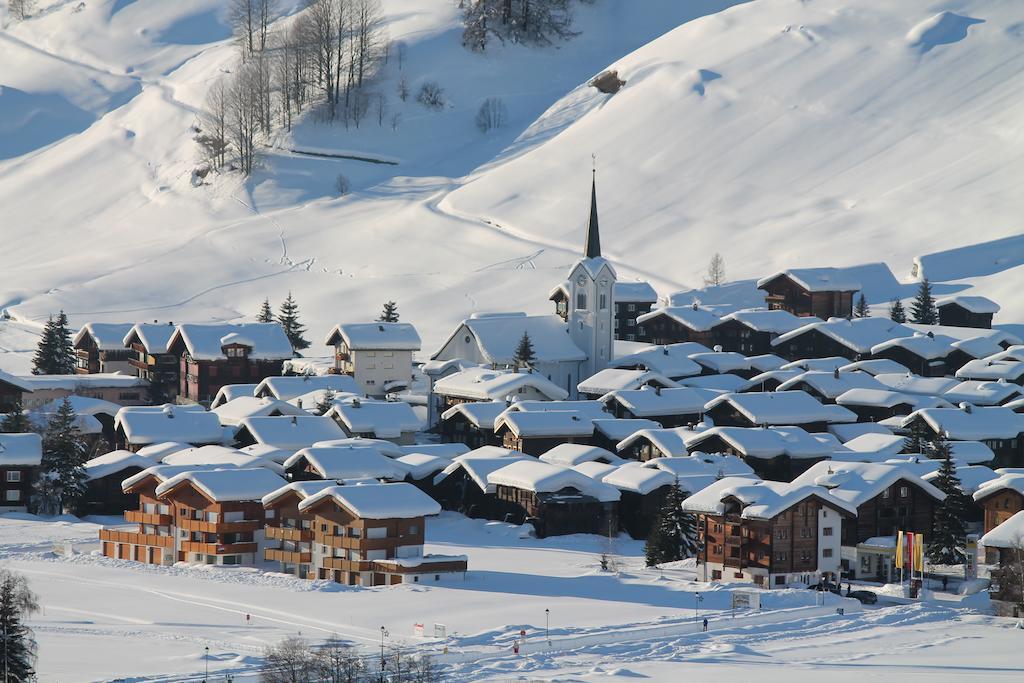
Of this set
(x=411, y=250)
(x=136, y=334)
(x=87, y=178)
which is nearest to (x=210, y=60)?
(x=87, y=178)

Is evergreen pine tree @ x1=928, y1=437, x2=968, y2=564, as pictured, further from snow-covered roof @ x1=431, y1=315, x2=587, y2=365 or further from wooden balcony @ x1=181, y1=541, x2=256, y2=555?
snow-covered roof @ x1=431, y1=315, x2=587, y2=365

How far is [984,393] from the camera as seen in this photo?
71.8m

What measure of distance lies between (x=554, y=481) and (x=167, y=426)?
15.6m

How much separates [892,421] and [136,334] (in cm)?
3188

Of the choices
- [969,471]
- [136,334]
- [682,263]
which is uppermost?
[682,263]

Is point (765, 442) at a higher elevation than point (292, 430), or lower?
lower

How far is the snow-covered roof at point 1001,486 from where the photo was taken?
50406 millimetres

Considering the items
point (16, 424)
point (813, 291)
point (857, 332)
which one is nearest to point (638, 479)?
point (16, 424)

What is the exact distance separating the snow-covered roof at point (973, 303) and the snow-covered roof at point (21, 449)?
150ft

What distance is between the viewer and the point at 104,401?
7181 cm

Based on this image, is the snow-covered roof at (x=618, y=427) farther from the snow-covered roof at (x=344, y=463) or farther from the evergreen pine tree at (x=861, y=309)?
the evergreen pine tree at (x=861, y=309)

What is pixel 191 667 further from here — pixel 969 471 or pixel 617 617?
pixel 969 471

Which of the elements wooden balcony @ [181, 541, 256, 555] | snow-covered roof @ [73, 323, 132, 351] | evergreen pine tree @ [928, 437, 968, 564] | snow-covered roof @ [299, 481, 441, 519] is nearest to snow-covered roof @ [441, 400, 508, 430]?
wooden balcony @ [181, 541, 256, 555]

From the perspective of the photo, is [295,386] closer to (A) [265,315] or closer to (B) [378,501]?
(A) [265,315]
